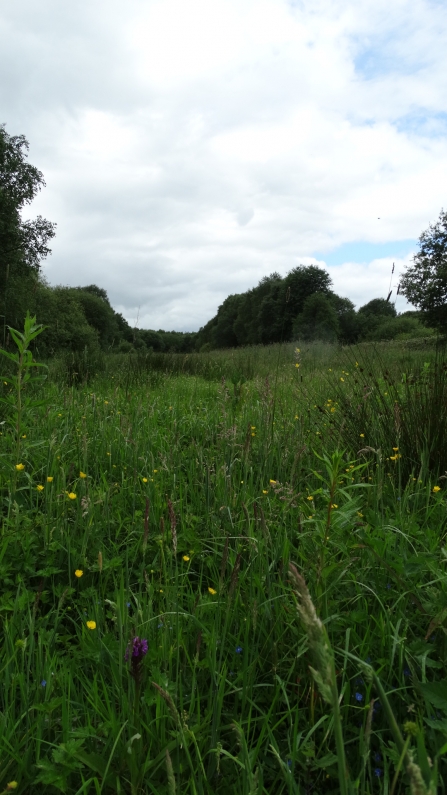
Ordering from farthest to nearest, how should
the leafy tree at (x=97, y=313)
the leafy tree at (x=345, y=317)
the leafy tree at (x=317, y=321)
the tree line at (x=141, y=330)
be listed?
the leafy tree at (x=97, y=313) → the leafy tree at (x=345, y=317) → the leafy tree at (x=317, y=321) → the tree line at (x=141, y=330)

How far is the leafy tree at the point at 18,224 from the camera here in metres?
24.2

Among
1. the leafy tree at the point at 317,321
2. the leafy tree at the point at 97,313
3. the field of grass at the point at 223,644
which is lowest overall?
the field of grass at the point at 223,644

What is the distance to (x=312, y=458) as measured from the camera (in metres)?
2.91

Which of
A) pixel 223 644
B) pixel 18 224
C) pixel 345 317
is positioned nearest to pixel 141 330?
pixel 18 224

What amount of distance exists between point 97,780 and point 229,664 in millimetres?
454

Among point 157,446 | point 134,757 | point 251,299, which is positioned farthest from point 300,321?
point 134,757

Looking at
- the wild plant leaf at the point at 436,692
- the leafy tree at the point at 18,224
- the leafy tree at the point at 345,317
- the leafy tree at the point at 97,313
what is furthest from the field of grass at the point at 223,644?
the leafy tree at the point at 97,313

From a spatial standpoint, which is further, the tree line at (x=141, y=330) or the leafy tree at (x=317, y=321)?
the leafy tree at (x=317, y=321)

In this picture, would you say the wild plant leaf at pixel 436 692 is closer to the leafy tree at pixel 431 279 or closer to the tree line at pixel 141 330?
the tree line at pixel 141 330

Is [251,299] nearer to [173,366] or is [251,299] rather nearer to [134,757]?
[173,366]

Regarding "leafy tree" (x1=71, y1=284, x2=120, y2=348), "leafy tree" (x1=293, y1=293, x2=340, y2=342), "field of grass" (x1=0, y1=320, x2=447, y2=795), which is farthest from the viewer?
"leafy tree" (x1=71, y1=284, x2=120, y2=348)

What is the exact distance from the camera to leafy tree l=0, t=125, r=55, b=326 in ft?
79.3

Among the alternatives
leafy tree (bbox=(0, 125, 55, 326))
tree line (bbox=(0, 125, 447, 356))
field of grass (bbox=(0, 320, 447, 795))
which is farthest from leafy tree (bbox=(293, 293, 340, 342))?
field of grass (bbox=(0, 320, 447, 795))

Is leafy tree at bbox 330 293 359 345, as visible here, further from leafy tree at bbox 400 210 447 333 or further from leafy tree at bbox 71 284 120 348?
leafy tree at bbox 71 284 120 348
